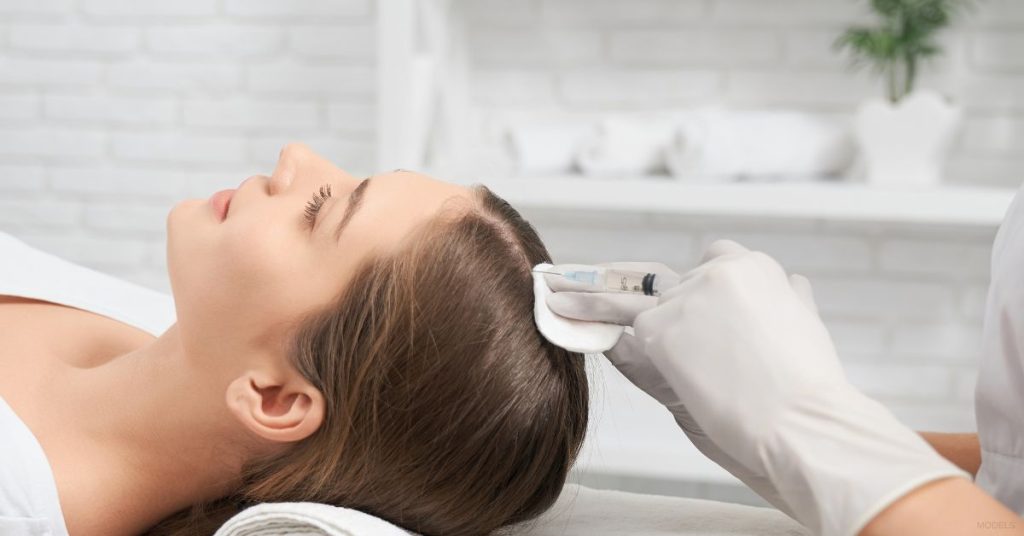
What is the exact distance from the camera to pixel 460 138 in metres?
2.34

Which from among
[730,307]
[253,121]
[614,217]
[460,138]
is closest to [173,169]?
[253,121]

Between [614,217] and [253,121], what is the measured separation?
0.90m

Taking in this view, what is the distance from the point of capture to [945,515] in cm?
68

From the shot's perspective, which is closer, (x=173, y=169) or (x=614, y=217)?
(x=614, y=217)

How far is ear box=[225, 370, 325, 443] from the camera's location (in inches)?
38.1

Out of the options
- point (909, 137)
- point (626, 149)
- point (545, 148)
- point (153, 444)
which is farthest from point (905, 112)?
point (153, 444)

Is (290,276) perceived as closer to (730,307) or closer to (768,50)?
(730,307)

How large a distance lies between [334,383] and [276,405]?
0.07m

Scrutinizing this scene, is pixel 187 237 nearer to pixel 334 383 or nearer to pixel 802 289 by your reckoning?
pixel 334 383

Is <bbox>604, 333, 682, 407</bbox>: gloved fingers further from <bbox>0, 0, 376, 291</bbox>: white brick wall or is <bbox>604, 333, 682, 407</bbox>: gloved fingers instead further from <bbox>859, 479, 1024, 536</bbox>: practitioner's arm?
<bbox>0, 0, 376, 291</bbox>: white brick wall

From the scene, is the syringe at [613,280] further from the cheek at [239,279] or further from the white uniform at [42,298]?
the white uniform at [42,298]

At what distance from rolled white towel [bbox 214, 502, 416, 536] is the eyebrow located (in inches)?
10.9

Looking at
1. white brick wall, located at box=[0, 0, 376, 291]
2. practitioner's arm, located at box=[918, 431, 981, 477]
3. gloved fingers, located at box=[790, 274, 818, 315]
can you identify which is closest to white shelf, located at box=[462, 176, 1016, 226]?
white brick wall, located at box=[0, 0, 376, 291]

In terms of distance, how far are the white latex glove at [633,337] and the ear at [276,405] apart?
242 mm
